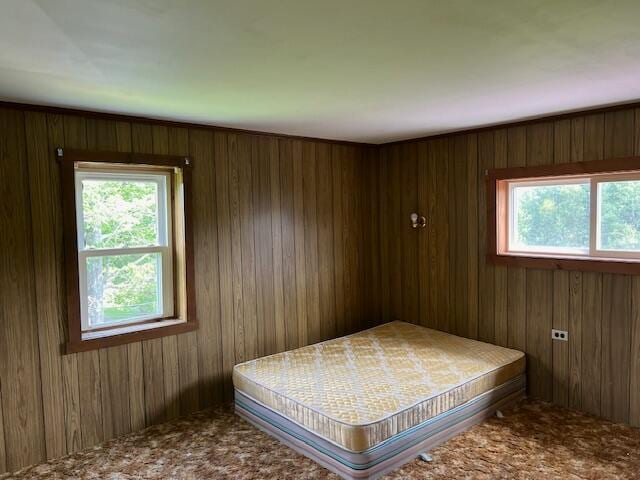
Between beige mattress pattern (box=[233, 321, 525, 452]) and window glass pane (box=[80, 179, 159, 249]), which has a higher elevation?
window glass pane (box=[80, 179, 159, 249])

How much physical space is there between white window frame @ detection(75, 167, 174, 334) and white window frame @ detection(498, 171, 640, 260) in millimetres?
2709

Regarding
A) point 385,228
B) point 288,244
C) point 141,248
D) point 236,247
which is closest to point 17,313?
point 141,248

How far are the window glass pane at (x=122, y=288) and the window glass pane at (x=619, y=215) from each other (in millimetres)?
3309

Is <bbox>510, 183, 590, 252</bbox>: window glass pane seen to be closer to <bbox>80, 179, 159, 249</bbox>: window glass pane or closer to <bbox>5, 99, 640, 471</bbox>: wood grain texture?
<bbox>5, 99, 640, 471</bbox>: wood grain texture

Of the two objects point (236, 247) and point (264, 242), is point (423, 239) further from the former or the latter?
point (236, 247)

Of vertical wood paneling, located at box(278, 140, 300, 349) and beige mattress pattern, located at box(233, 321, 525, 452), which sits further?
vertical wood paneling, located at box(278, 140, 300, 349)

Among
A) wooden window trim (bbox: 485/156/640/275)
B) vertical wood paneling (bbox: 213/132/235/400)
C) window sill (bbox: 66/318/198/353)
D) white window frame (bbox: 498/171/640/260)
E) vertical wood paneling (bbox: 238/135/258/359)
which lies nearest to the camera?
window sill (bbox: 66/318/198/353)

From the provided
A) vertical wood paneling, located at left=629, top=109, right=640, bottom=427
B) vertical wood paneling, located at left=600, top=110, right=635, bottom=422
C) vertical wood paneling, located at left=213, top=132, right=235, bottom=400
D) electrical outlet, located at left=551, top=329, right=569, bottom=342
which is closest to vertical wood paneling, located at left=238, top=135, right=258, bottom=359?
vertical wood paneling, located at left=213, top=132, right=235, bottom=400

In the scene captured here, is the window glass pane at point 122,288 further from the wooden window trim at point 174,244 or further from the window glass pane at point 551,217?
the window glass pane at point 551,217

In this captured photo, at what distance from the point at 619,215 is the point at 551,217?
0.48 metres

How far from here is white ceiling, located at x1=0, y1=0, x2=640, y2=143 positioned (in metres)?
1.52

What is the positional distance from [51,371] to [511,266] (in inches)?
135

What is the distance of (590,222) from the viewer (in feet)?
11.1

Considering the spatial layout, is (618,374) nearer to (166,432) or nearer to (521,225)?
(521,225)
